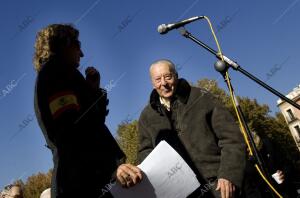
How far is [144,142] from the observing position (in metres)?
3.36

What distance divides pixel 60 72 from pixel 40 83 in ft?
0.44

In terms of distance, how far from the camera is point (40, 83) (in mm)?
1948

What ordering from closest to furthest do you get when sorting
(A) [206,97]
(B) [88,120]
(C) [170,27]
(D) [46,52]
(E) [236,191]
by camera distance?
(B) [88,120] → (D) [46,52] → (E) [236,191] → (A) [206,97] → (C) [170,27]

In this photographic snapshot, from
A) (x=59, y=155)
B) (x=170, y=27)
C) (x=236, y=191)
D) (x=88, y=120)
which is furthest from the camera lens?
(x=170, y=27)

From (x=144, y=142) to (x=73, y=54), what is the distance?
1.38 m

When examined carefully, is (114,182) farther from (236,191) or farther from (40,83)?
(236,191)

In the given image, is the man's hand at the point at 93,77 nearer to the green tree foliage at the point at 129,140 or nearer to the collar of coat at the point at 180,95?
the collar of coat at the point at 180,95

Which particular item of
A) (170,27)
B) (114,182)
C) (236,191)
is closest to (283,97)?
(236,191)

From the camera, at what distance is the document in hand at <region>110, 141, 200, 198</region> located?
209 centimetres

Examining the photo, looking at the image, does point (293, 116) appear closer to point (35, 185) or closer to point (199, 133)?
point (35, 185)

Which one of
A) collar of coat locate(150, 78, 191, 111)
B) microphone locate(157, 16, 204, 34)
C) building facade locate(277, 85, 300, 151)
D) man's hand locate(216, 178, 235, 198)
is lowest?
man's hand locate(216, 178, 235, 198)

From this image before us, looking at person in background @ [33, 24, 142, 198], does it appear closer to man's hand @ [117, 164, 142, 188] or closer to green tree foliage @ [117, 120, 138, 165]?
man's hand @ [117, 164, 142, 188]

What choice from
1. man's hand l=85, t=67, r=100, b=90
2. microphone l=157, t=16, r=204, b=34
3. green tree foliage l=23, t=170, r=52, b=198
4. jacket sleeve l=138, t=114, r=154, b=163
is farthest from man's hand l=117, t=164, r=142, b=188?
green tree foliage l=23, t=170, r=52, b=198

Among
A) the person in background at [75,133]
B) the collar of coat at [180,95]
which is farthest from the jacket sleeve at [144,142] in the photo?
the person in background at [75,133]
